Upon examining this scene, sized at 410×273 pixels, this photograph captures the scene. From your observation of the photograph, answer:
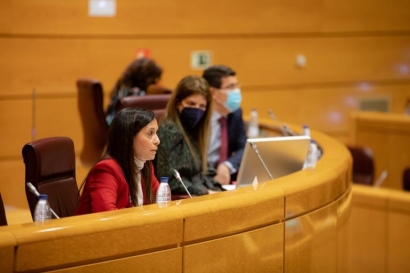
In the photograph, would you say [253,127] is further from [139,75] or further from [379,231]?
[379,231]

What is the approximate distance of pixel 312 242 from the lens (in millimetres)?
3887

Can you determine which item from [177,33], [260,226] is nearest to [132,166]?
[260,226]

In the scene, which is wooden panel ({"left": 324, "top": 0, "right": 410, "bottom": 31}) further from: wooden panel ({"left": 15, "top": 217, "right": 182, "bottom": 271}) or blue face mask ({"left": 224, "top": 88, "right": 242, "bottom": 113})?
wooden panel ({"left": 15, "top": 217, "right": 182, "bottom": 271})

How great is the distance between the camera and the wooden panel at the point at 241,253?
307cm

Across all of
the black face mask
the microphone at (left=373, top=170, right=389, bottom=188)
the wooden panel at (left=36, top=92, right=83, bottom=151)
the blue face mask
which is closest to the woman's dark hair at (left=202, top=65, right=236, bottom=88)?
the blue face mask

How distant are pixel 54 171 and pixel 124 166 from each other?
45 cm

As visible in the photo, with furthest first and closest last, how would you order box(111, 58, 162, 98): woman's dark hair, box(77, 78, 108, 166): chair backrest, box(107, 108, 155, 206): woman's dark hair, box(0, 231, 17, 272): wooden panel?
box(111, 58, 162, 98): woman's dark hair < box(77, 78, 108, 166): chair backrest < box(107, 108, 155, 206): woman's dark hair < box(0, 231, 17, 272): wooden panel

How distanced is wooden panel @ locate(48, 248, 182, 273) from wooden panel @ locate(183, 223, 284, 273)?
0.06m

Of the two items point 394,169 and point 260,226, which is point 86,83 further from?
point 394,169

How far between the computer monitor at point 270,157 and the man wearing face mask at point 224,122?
2.32 feet

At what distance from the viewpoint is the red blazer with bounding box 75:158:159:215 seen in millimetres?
3160

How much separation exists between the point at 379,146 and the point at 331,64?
1.54 metres

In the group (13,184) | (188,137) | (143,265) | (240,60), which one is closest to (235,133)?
(188,137)

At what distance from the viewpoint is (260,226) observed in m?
3.41
